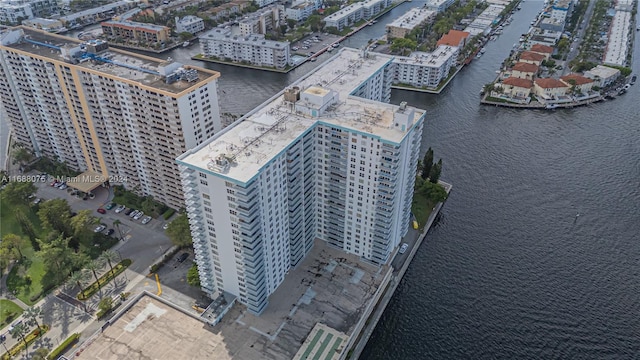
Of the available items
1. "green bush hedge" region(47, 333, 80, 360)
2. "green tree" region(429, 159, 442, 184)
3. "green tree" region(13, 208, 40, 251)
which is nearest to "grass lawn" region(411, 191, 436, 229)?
"green tree" region(429, 159, 442, 184)

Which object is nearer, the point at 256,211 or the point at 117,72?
the point at 256,211

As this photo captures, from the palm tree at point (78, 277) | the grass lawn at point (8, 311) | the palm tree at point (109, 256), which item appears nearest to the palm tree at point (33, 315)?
the grass lawn at point (8, 311)

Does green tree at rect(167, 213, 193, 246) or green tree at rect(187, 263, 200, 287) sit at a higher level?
green tree at rect(167, 213, 193, 246)

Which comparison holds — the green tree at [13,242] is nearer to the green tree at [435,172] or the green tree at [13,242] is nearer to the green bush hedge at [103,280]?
the green bush hedge at [103,280]

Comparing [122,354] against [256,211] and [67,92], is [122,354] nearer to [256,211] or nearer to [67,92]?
[256,211]

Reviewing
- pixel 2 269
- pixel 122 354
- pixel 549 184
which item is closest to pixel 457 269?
pixel 549 184

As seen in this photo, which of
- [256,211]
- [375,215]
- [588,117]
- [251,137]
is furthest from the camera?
[588,117]

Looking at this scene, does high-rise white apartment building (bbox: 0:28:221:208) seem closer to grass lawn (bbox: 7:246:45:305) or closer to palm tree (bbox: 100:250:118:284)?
palm tree (bbox: 100:250:118:284)

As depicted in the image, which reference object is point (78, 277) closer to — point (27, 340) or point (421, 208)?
point (27, 340)
